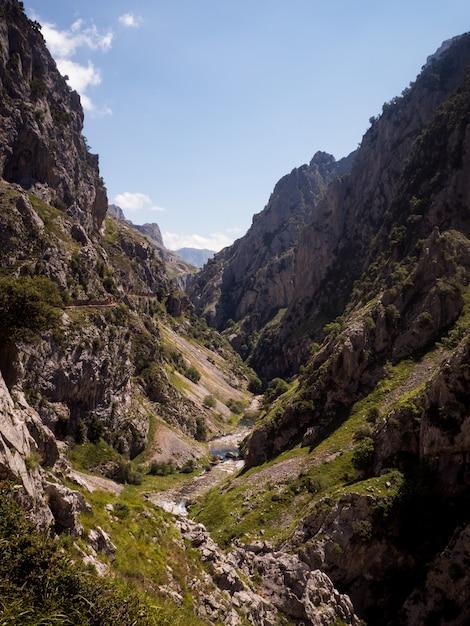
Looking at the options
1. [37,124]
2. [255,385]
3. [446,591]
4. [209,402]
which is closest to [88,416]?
[209,402]

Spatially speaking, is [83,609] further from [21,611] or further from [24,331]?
[24,331]

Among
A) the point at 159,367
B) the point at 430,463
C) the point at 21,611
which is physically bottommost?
the point at 159,367

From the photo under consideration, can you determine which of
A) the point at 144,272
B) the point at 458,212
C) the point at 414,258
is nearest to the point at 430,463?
Result: the point at 414,258

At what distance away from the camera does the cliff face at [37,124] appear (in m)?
93.5

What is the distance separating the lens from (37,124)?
101000 millimetres

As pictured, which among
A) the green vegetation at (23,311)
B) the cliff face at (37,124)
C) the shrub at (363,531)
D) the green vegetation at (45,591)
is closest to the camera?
the green vegetation at (45,591)

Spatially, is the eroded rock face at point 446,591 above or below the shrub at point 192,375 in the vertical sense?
above

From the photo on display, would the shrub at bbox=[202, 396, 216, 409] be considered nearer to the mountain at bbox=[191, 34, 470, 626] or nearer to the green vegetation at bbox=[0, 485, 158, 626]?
the mountain at bbox=[191, 34, 470, 626]

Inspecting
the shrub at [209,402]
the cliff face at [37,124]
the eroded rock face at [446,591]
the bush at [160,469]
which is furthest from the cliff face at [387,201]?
the cliff face at [37,124]

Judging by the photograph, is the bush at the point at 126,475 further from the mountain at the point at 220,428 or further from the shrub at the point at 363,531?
the shrub at the point at 363,531

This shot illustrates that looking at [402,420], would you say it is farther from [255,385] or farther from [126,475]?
[255,385]

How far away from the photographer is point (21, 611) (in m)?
9.45

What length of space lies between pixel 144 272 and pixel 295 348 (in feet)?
256

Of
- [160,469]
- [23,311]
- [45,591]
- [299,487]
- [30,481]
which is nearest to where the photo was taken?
[45,591]
